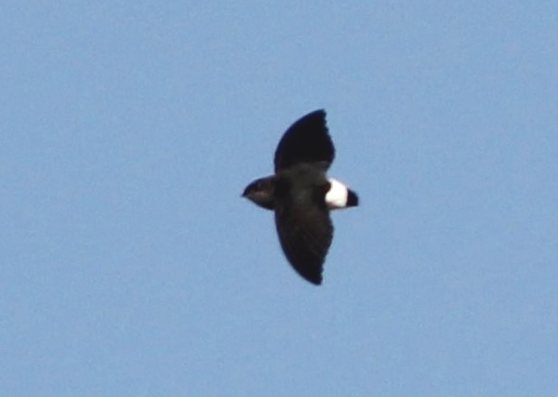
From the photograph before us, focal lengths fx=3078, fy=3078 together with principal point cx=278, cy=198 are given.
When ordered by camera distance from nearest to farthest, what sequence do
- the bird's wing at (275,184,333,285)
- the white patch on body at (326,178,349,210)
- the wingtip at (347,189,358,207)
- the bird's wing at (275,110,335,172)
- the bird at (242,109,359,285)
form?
the bird's wing at (275,184,333,285), the bird at (242,109,359,285), the white patch on body at (326,178,349,210), the wingtip at (347,189,358,207), the bird's wing at (275,110,335,172)

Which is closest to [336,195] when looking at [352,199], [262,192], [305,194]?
[352,199]

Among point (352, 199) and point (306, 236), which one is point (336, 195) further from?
point (306, 236)

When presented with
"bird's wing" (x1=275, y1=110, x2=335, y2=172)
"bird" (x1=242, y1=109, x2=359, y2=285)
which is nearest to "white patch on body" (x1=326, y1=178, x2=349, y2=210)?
"bird" (x1=242, y1=109, x2=359, y2=285)

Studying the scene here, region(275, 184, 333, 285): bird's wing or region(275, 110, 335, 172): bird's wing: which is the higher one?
region(275, 110, 335, 172): bird's wing

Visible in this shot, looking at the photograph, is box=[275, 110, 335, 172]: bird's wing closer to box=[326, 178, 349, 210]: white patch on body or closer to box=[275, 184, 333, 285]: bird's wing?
box=[326, 178, 349, 210]: white patch on body

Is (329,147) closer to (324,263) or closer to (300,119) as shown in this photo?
(300,119)

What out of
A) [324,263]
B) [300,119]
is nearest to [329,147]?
[300,119]

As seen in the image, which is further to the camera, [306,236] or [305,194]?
[305,194]
